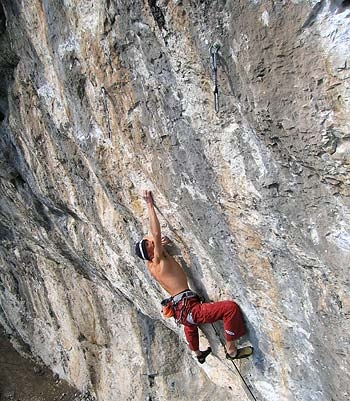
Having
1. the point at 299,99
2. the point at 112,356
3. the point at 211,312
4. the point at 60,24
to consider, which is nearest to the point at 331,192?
the point at 299,99

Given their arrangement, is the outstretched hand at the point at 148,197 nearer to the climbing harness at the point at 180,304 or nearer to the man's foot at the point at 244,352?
the climbing harness at the point at 180,304

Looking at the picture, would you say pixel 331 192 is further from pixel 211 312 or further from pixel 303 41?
pixel 211 312

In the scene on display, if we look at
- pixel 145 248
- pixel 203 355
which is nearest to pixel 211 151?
pixel 145 248

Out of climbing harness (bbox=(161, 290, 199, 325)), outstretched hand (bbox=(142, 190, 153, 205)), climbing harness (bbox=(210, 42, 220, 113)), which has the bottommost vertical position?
climbing harness (bbox=(161, 290, 199, 325))

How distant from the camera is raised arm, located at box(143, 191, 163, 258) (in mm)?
4230

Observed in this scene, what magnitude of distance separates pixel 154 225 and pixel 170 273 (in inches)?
23.3

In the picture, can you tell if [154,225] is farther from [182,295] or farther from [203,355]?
[203,355]

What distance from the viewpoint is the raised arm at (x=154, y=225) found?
4230 mm

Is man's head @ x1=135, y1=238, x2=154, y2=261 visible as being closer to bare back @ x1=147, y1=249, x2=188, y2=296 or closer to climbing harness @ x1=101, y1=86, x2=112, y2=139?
bare back @ x1=147, y1=249, x2=188, y2=296

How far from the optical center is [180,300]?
4621 millimetres

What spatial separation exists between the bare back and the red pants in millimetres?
174

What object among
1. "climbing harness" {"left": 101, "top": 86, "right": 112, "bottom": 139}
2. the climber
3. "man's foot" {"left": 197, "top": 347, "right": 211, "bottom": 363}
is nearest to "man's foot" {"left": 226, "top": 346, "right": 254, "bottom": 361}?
the climber

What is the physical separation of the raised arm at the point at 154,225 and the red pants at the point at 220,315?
0.65m

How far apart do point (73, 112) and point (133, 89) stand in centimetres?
101
